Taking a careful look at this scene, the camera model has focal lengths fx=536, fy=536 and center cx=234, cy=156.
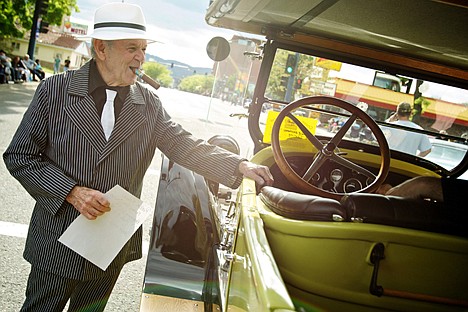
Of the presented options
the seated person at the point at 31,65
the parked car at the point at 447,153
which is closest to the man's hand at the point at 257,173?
the parked car at the point at 447,153

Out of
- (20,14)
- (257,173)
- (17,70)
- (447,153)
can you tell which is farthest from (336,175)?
(20,14)

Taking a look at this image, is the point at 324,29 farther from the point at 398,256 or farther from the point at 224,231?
the point at 398,256

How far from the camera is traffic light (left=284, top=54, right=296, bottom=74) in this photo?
3549 millimetres

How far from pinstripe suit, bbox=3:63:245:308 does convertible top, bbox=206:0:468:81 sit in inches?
31.6

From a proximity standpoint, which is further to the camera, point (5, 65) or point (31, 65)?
point (31, 65)

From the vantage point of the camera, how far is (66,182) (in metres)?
2.18

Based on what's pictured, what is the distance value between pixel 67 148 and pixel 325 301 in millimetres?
1229

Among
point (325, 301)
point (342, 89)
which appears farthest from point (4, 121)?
point (325, 301)

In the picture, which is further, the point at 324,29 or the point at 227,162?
the point at 324,29

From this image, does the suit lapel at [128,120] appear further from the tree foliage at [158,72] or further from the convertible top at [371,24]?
the tree foliage at [158,72]

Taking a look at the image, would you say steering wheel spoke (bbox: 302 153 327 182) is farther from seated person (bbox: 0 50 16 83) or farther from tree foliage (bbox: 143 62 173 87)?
tree foliage (bbox: 143 62 173 87)

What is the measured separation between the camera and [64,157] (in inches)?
89.9

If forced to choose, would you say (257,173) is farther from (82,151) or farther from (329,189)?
(329,189)

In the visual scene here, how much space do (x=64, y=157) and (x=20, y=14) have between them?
97.2ft
